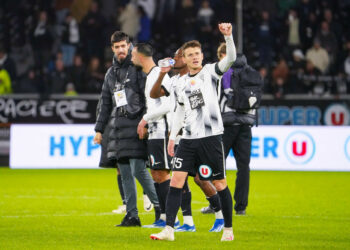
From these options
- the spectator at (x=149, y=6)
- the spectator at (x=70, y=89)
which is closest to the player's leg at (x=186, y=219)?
the spectator at (x=70, y=89)

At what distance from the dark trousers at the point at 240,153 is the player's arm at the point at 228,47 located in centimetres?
321

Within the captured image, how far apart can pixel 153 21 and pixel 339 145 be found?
335 inches

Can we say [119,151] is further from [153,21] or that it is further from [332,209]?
[153,21]

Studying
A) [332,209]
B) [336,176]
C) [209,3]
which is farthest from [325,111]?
[332,209]

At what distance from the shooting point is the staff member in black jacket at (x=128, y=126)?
983cm

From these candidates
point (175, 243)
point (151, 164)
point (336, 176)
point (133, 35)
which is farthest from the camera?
point (133, 35)

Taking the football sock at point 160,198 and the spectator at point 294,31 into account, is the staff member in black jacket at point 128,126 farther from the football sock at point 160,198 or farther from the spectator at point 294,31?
the spectator at point 294,31

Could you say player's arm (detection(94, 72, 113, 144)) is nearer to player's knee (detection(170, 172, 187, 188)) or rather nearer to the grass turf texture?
the grass turf texture

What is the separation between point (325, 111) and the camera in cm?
2092

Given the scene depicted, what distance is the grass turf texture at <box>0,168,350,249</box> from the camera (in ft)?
28.4

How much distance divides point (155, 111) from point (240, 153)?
264 cm

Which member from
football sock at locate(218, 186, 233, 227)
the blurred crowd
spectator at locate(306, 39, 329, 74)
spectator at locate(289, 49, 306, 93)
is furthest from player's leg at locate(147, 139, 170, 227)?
spectator at locate(306, 39, 329, 74)

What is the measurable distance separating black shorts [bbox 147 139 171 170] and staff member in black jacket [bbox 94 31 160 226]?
0.27 m

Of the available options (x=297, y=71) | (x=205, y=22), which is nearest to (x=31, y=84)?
(x=205, y=22)
